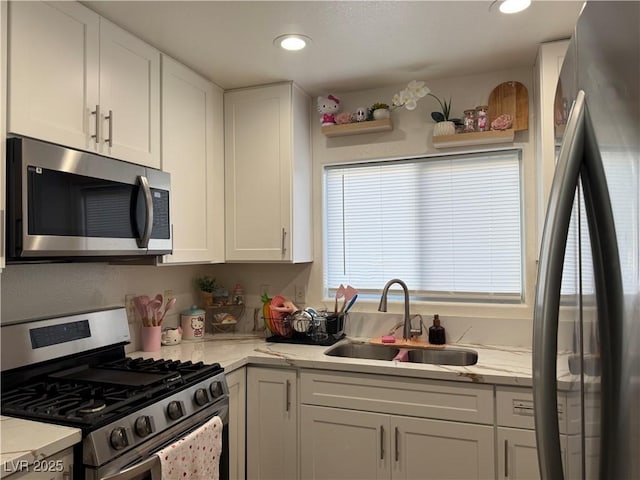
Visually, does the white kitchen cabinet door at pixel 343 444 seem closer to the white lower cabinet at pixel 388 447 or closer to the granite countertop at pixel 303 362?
the white lower cabinet at pixel 388 447

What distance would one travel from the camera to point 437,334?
2570 mm

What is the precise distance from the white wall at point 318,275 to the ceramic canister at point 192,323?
8 cm

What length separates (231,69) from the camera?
8.35 feet

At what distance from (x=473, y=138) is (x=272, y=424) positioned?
1.81 meters

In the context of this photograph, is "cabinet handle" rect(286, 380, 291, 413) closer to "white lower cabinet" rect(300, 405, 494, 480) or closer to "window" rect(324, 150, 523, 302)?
"white lower cabinet" rect(300, 405, 494, 480)

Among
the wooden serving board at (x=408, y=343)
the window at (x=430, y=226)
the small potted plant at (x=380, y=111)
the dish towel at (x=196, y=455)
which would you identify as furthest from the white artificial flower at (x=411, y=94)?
the dish towel at (x=196, y=455)

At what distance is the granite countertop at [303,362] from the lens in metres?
1.43

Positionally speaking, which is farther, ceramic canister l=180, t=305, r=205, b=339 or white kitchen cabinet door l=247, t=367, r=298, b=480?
ceramic canister l=180, t=305, r=205, b=339

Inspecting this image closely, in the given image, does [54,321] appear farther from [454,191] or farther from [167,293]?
[454,191]

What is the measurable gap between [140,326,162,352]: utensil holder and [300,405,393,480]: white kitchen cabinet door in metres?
0.82

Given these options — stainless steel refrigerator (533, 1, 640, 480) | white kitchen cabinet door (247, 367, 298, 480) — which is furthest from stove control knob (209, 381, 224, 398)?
stainless steel refrigerator (533, 1, 640, 480)

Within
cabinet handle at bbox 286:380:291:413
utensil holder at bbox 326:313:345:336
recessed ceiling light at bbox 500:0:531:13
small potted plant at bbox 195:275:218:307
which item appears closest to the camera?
recessed ceiling light at bbox 500:0:531:13

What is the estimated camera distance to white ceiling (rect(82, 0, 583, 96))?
1915 millimetres

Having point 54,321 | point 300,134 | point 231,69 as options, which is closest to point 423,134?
point 300,134
